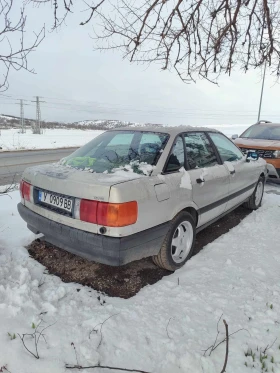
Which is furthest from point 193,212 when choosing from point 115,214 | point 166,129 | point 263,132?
point 263,132

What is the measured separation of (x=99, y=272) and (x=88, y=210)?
0.88 meters

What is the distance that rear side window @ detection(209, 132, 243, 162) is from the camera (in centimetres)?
409

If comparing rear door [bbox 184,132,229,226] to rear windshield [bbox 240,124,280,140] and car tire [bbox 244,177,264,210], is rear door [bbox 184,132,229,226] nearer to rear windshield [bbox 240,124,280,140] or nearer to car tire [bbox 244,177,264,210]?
car tire [bbox 244,177,264,210]

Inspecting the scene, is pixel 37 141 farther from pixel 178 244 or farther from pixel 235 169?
pixel 178 244

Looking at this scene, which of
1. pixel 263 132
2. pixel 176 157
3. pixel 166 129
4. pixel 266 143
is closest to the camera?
pixel 176 157

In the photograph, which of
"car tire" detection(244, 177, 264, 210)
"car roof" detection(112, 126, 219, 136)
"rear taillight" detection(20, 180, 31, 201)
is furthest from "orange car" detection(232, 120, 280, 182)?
"rear taillight" detection(20, 180, 31, 201)

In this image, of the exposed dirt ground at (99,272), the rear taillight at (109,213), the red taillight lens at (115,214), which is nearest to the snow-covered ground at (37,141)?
the exposed dirt ground at (99,272)

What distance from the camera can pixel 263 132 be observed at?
852 cm

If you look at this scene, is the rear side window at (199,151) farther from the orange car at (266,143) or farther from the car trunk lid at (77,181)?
the orange car at (266,143)

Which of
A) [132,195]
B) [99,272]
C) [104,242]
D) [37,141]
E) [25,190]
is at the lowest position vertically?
[99,272]

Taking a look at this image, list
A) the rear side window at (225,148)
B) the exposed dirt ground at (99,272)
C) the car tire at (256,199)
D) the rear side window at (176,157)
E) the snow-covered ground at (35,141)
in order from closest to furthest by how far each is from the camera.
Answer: the exposed dirt ground at (99,272), the rear side window at (176,157), the rear side window at (225,148), the car tire at (256,199), the snow-covered ground at (35,141)

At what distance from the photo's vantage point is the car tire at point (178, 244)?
9.61 ft

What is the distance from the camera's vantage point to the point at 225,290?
8.80 feet

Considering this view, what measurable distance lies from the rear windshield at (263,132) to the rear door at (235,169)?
12.8 ft
